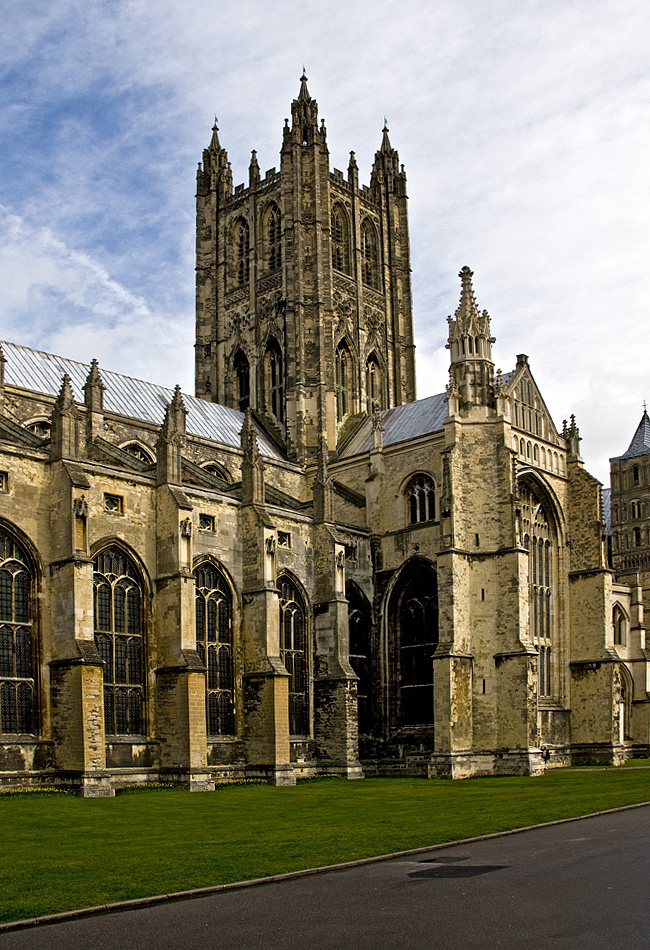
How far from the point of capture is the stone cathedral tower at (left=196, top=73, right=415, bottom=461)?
183 ft

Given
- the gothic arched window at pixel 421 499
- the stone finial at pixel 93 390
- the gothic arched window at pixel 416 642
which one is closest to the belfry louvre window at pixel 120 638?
the stone finial at pixel 93 390

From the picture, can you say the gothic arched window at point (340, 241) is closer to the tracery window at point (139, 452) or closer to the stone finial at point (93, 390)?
the tracery window at point (139, 452)

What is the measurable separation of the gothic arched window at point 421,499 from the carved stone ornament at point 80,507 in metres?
18.5

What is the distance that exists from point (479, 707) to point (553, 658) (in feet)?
25.0

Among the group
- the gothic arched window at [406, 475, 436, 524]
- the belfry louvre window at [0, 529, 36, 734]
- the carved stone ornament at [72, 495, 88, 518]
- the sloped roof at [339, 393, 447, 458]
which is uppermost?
the sloped roof at [339, 393, 447, 458]

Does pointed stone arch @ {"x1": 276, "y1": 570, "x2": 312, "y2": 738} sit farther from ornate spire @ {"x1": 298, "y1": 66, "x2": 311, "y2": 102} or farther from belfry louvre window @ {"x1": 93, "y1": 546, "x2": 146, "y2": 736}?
ornate spire @ {"x1": 298, "y1": 66, "x2": 311, "y2": 102}

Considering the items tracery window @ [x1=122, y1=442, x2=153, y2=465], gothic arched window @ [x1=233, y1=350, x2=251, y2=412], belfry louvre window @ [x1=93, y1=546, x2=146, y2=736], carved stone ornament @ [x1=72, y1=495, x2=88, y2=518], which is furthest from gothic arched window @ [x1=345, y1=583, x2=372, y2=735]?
gothic arched window @ [x1=233, y1=350, x2=251, y2=412]

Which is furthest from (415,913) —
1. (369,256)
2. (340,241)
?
(369,256)

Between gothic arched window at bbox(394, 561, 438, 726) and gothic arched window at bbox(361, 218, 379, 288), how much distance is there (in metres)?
22.1

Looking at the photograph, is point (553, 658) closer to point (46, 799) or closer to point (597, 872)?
point (46, 799)

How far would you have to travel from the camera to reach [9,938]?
36.7ft

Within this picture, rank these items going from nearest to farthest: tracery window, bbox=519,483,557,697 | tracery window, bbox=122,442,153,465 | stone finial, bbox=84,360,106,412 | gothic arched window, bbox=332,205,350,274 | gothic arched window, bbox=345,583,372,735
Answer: stone finial, bbox=84,360,106,412
tracery window, bbox=122,442,153,465
gothic arched window, bbox=345,583,372,735
tracery window, bbox=519,483,557,697
gothic arched window, bbox=332,205,350,274

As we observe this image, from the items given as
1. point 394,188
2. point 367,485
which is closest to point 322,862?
point 367,485

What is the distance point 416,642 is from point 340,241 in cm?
2580
